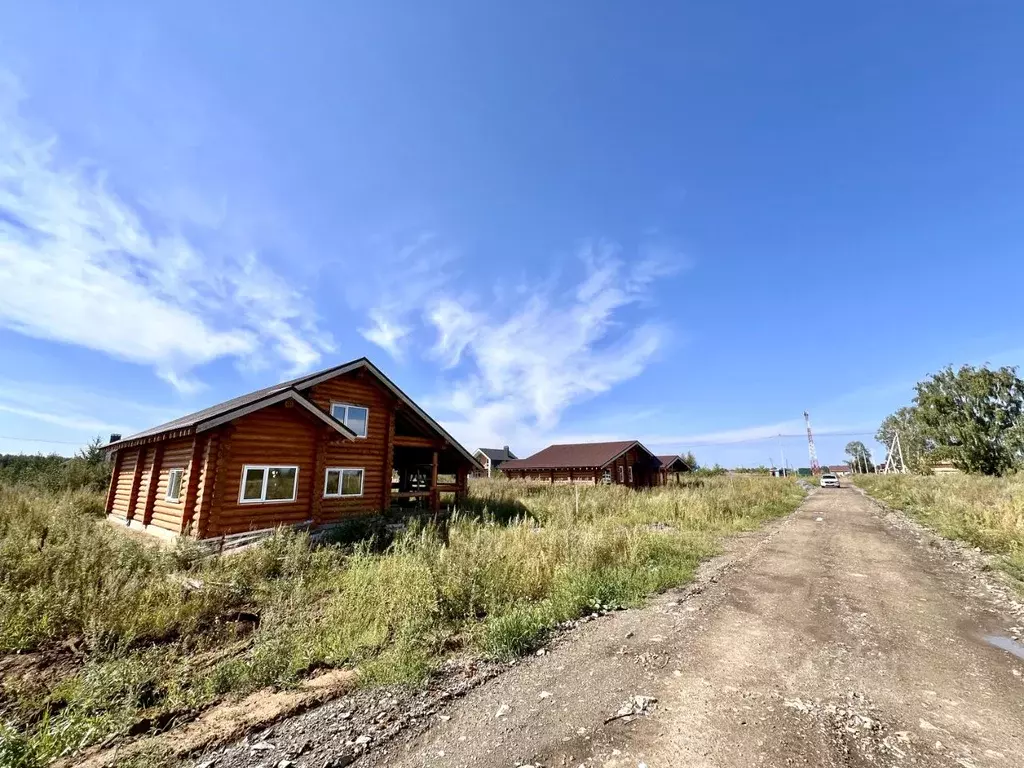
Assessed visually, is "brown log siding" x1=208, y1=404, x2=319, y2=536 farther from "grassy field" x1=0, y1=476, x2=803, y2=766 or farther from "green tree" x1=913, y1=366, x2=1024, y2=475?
"green tree" x1=913, y1=366, x2=1024, y2=475

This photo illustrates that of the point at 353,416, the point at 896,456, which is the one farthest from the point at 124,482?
the point at 896,456

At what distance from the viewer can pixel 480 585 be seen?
7.86 meters

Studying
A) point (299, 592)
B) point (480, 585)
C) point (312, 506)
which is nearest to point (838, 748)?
point (480, 585)

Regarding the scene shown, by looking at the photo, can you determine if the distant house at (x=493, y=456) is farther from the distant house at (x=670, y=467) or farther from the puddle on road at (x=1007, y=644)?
the puddle on road at (x=1007, y=644)

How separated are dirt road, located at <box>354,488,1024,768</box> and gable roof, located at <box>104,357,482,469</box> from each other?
1254 cm

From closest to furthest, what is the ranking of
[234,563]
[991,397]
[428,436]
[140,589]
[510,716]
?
[510,716], [140,589], [234,563], [428,436], [991,397]

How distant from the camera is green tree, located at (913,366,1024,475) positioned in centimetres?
3900

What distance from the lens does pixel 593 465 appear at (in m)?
38.3

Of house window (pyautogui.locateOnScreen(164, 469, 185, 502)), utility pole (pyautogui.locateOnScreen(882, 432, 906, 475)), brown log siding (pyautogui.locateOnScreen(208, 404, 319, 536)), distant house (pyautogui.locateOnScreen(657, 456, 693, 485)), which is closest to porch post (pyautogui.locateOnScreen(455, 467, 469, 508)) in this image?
brown log siding (pyautogui.locateOnScreen(208, 404, 319, 536))

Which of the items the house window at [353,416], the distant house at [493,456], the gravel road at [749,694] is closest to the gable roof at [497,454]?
the distant house at [493,456]

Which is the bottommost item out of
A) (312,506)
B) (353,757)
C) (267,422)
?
(353,757)

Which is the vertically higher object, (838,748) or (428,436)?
(428,436)

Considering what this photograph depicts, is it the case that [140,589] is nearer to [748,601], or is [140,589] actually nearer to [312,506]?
[312,506]

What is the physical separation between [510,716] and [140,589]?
7021 millimetres
